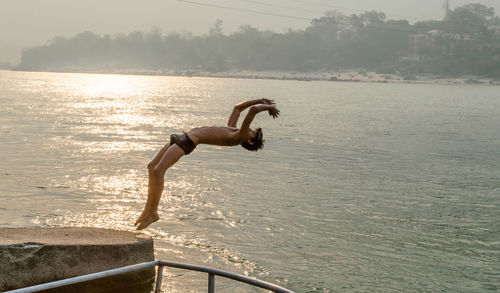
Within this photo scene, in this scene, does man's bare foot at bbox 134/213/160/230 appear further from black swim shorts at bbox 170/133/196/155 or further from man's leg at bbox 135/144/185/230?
black swim shorts at bbox 170/133/196/155

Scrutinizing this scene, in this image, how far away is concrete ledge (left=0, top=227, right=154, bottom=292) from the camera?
10.4m

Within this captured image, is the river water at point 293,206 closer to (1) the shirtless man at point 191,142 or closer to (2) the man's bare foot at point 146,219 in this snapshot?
(2) the man's bare foot at point 146,219

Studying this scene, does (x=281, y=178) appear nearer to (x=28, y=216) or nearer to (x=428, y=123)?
(x=28, y=216)

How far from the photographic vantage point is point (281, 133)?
55.7m

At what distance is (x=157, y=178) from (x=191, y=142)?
0.63 m

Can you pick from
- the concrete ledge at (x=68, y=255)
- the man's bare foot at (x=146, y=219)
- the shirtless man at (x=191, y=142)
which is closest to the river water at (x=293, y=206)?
the concrete ledge at (x=68, y=255)

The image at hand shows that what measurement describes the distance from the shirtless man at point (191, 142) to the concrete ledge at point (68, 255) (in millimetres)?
2853

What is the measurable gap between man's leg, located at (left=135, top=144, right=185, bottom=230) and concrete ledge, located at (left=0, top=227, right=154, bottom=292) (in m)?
2.93

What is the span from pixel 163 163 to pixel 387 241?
11.4 m

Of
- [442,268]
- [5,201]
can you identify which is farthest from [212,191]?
[442,268]

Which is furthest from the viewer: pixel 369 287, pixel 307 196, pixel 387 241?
pixel 307 196

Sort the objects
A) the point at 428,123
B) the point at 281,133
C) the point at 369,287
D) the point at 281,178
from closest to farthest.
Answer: the point at 369,287 < the point at 281,178 < the point at 281,133 < the point at 428,123

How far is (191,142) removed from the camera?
7.95 m

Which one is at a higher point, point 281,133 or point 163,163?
point 163,163
